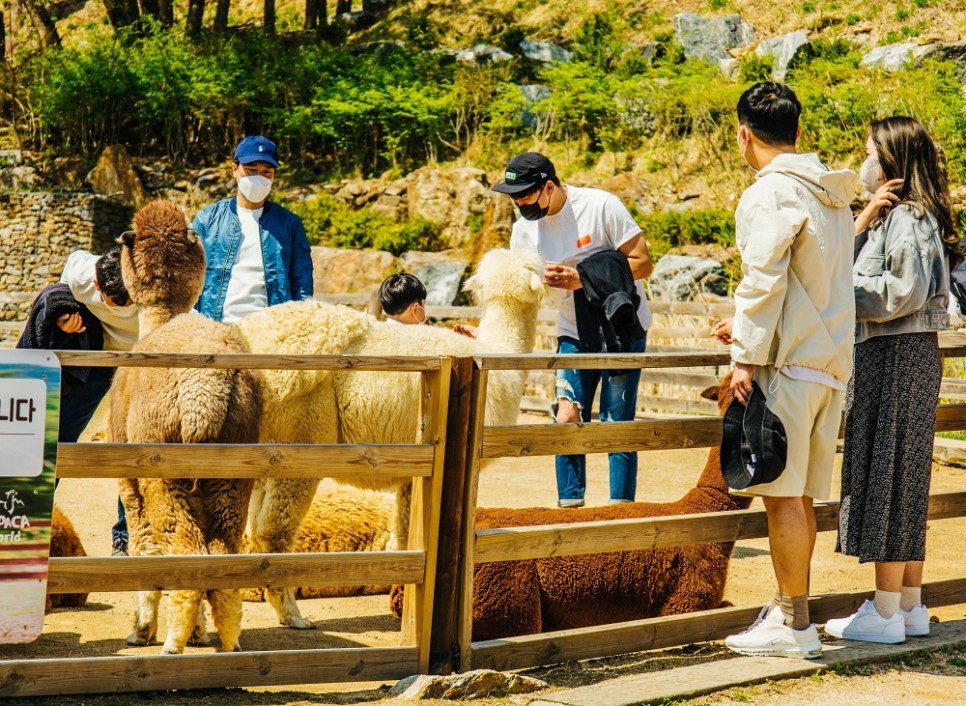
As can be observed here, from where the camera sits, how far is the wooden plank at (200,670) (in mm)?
3430

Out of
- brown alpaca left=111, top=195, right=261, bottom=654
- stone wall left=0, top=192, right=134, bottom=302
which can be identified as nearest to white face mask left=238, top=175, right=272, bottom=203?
brown alpaca left=111, top=195, right=261, bottom=654

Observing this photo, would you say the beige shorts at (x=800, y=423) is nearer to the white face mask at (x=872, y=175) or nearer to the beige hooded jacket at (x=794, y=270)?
the beige hooded jacket at (x=794, y=270)

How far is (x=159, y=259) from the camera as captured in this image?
456 cm

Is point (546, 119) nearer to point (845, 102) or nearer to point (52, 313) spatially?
point (845, 102)

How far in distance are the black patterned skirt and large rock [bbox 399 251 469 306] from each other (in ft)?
47.6

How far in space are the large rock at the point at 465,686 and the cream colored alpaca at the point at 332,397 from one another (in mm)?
1405

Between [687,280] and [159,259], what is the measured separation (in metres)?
14.0

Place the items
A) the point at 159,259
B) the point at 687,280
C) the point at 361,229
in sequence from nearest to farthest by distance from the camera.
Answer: the point at 159,259 < the point at 687,280 < the point at 361,229

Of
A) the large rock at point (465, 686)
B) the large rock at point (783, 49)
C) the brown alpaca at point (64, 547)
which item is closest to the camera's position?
the large rock at point (465, 686)

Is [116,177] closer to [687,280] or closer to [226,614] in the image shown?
[687,280]

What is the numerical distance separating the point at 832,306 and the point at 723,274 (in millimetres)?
14297

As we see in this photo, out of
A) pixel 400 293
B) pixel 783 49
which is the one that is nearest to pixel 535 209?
pixel 400 293

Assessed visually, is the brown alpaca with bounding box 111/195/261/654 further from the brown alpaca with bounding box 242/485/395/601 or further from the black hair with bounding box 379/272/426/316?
the black hair with bounding box 379/272/426/316

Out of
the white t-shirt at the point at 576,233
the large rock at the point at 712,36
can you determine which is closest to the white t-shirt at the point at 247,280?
the white t-shirt at the point at 576,233
